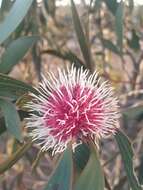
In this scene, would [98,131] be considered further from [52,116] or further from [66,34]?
[66,34]

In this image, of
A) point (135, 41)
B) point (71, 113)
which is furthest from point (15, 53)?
point (135, 41)

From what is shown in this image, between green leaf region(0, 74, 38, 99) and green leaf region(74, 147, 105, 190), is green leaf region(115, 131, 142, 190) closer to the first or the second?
green leaf region(74, 147, 105, 190)

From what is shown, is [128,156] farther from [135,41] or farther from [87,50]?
[135,41]

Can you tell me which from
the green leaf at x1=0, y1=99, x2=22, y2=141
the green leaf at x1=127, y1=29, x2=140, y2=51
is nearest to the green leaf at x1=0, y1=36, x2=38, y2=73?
the green leaf at x1=0, y1=99, x2=22, y2=141

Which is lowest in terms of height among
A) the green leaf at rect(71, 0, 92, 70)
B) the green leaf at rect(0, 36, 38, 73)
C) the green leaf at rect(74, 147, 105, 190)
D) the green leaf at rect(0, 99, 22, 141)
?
the green leaf at rect(74, 147, 105, 190)

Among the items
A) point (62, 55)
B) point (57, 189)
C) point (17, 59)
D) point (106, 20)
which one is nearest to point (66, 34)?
point (106, 20)

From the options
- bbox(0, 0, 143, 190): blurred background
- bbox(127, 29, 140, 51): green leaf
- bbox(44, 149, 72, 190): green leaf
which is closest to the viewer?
bbox(44, 149, 72, 190): green leaf

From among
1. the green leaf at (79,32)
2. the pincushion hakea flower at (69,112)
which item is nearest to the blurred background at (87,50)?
the green leaf at (79,32)
